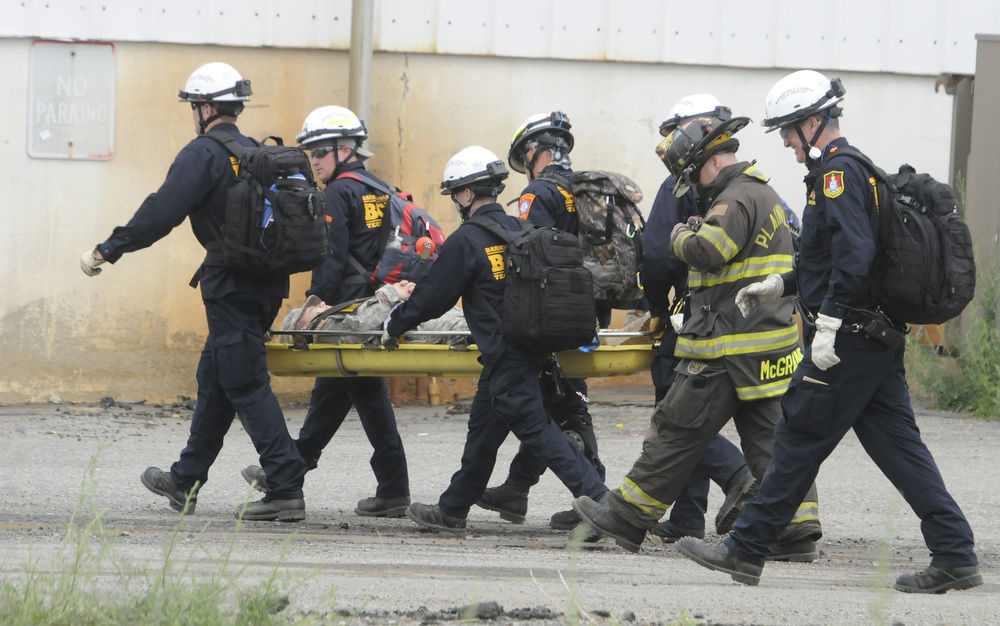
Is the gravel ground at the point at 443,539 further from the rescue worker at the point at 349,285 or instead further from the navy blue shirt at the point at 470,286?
the navy blue shirt at the point at 470,286

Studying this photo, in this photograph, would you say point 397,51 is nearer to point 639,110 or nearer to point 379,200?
point 639,110

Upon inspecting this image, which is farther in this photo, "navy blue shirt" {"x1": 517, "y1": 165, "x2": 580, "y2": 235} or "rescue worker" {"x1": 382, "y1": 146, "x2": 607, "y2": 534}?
"navy blue shirt" {"x1": 517, "y1": 165, "x2": 580, "y2": 235}

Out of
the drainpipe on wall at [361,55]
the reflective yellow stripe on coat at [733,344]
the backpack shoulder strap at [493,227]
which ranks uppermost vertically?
the drainpipe on wall at [361,55]

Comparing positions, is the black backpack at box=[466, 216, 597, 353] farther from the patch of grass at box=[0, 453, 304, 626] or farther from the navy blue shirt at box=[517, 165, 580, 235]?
the patch of grass at box=[0, 453, 304, 626]

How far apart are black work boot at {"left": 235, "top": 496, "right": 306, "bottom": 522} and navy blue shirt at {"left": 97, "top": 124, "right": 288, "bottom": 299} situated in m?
1.05

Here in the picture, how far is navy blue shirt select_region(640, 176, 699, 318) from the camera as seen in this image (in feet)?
21.3

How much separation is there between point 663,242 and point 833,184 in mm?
1479

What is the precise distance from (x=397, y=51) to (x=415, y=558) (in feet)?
20.0

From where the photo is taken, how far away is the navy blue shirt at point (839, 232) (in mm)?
5031

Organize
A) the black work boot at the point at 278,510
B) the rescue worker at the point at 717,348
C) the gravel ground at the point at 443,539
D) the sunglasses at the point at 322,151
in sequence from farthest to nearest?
the sunglasses at the point at 322,151 → the black work boot at the point at 278,510 → the rescue worker at the point at 717,348 → the gravel ground at the point at 443,539

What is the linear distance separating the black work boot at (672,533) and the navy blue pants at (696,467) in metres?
0.02

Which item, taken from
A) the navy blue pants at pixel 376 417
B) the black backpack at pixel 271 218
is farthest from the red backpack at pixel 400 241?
the black backpack at pixel 271 218

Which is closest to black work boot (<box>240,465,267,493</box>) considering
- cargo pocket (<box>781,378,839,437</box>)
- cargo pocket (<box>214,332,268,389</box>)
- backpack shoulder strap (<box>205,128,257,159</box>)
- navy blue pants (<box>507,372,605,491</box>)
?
cargo pocket (<box>214,332,268,389</box>)

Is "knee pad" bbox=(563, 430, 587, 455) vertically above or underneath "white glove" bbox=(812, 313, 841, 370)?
underneath
